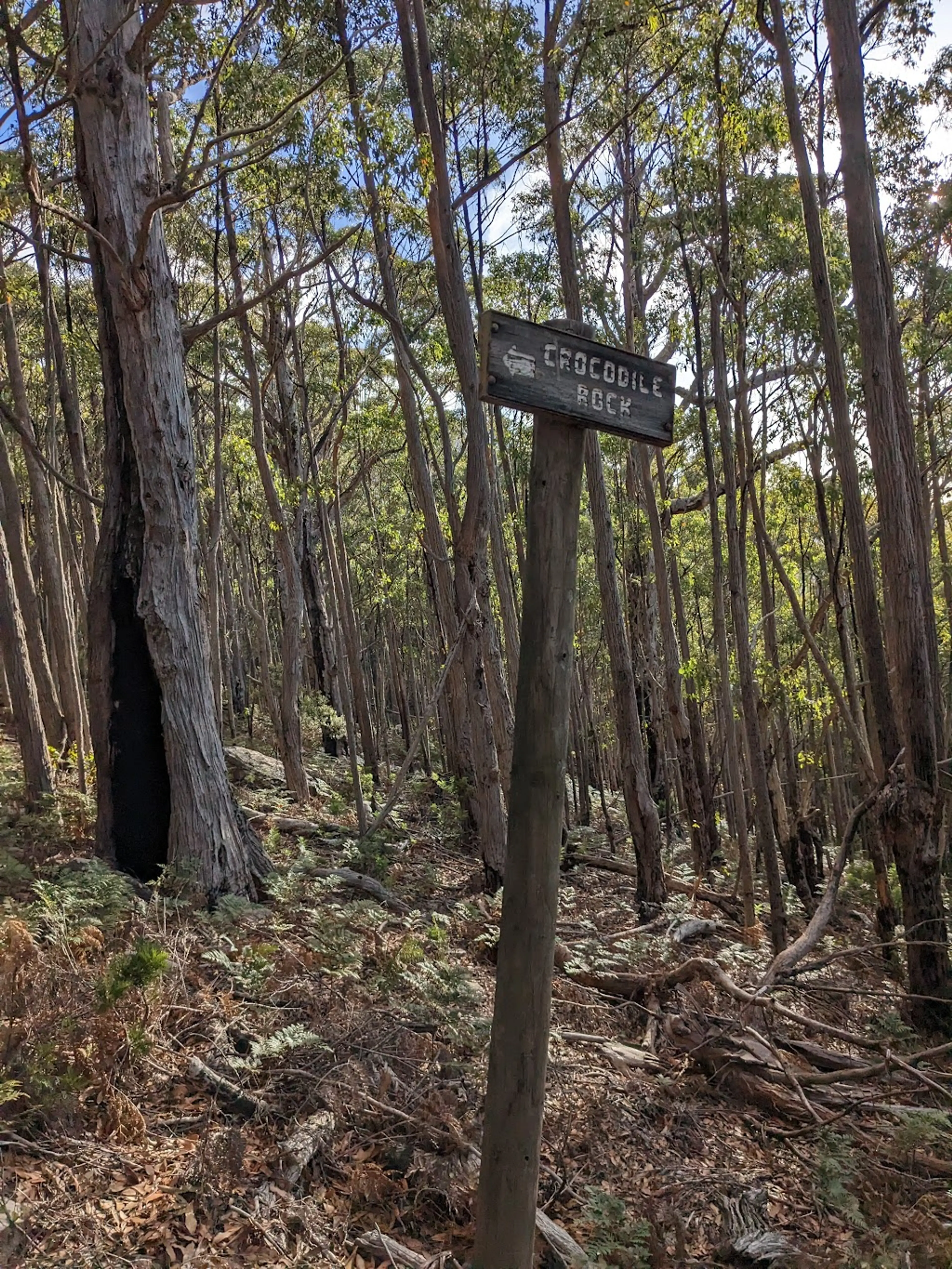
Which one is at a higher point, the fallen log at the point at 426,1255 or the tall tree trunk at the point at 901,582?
the tall tree trunk at the point at 901,582

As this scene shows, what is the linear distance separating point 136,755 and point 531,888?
4049mm

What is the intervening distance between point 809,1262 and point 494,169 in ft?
33.5

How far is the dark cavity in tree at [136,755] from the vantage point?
5590 millimetres

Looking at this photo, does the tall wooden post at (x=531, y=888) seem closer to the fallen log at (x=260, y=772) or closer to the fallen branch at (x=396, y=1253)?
the fallen branch at (x=396, y=1253)

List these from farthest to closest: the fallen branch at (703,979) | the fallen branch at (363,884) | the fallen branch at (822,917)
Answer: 1. the fallen branch at (363,884)
2. the fallen branch at (822,917)
3. the fallen branch at (703,979)

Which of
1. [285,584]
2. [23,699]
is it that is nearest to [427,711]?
[23,699]

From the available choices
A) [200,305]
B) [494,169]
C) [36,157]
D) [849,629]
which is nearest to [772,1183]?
[494,169]

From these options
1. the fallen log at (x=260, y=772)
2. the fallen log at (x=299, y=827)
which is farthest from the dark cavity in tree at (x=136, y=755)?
the fallen log at (x=260, y=772)

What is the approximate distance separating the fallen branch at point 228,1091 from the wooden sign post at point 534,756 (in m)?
1.29

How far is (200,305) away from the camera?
49.1ft

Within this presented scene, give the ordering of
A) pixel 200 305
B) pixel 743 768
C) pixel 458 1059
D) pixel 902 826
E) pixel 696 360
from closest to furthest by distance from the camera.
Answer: pixel 458 1059 → pixel 902 826 → pixel 696 360 → pixel 200 305 → pixel 743 768

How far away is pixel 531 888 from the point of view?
95.9 inches

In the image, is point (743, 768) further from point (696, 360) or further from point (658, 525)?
point (696, 360)

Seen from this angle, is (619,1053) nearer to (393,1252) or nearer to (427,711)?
(393,1252)
